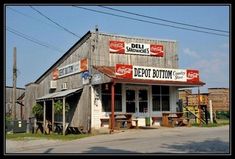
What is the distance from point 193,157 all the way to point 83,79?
14.2 meters

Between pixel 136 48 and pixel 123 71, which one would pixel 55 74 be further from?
pixel 123 71

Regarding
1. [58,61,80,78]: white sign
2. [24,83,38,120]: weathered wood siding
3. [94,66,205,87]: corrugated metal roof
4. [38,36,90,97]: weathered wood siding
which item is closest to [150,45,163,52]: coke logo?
[94,66,205,87]: corrugated metal roof

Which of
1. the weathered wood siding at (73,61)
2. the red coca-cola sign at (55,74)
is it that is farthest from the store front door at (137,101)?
the red coca-cola sign at (55,74)

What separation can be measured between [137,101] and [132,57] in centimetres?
304

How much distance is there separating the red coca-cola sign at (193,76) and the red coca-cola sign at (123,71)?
4725 mm

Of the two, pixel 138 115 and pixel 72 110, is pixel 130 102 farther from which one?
pixel 72 110

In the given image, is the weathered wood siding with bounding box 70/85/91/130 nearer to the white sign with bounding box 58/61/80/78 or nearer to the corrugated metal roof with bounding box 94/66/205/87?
the corrugated metal roof with bounding box 94/66/205/87

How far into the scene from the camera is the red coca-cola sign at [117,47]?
2439 centimetres

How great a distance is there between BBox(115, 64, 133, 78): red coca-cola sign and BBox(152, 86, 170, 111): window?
13.7 feet

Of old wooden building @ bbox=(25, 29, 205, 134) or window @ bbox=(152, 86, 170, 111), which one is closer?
old wooden building @ bbox=(25, 29, 205, 134)

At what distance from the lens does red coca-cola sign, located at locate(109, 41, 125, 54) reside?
24391mm

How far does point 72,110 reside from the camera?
26.0 m

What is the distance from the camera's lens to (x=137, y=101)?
971 inches

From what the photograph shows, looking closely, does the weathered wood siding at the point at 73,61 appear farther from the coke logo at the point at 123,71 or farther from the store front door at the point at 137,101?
the coke logo at the point at 123,71
